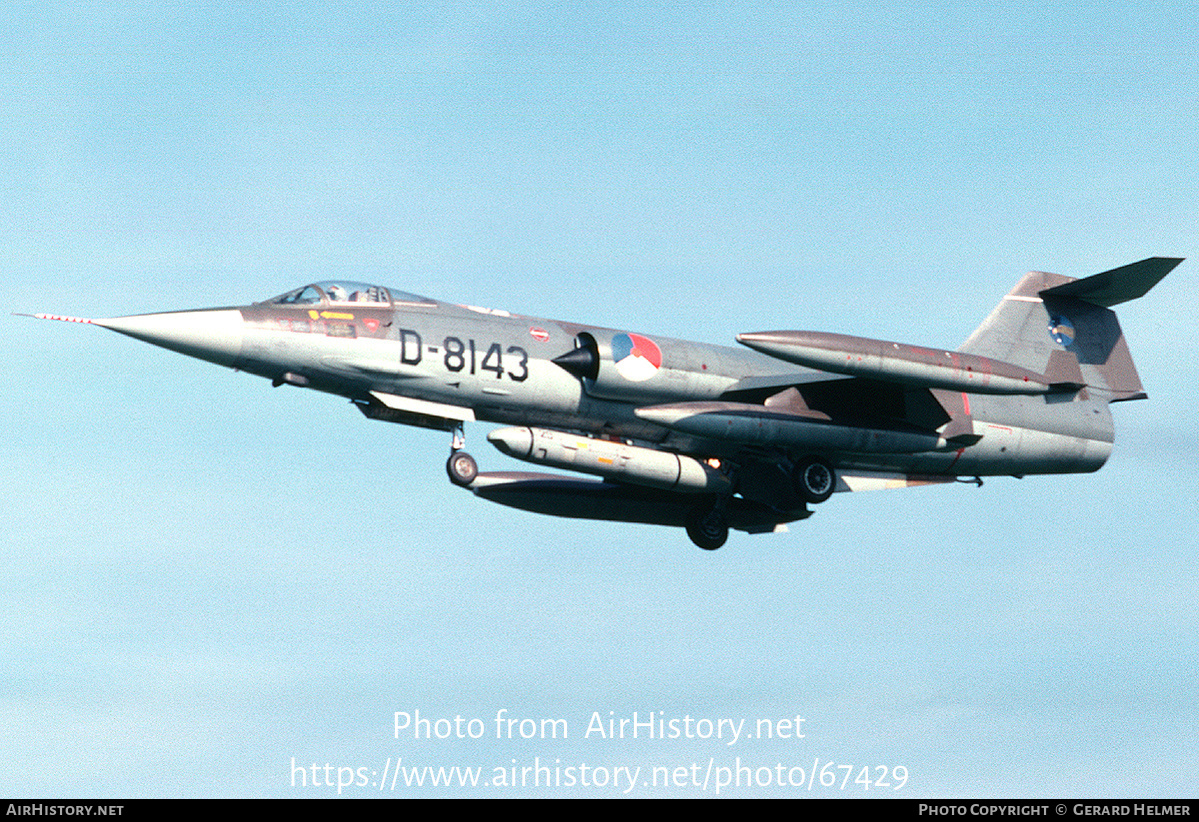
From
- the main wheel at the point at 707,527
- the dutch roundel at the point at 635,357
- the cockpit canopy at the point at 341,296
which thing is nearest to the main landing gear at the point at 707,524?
the main wheel at the point at 707,527

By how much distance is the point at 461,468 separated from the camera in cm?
2209

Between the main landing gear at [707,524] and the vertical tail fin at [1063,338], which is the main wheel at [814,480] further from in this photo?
the vertical tail fin at [1063,338]

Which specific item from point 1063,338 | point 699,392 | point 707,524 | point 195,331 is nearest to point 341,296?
point 195,331

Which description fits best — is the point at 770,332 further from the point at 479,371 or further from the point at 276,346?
the point at 276,346

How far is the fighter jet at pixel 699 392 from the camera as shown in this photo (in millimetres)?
21453

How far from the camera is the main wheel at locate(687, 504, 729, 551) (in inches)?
1011

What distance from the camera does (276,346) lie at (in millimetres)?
21219

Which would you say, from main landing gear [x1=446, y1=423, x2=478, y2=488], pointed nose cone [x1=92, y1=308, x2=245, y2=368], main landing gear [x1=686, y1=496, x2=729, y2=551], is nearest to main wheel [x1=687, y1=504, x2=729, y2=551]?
main landing gear [x1=686, y1=496, x2=729, y2=551]

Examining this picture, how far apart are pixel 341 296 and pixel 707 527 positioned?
7836 mm

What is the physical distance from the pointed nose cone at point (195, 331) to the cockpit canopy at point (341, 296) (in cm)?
98

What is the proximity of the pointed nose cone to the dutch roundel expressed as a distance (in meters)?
5.62

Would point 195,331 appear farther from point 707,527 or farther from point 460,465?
point 707,527

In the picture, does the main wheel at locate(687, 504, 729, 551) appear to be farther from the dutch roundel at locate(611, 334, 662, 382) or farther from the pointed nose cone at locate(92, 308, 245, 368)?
the pointed nose cone at locate(92, 308, 245, 368)
